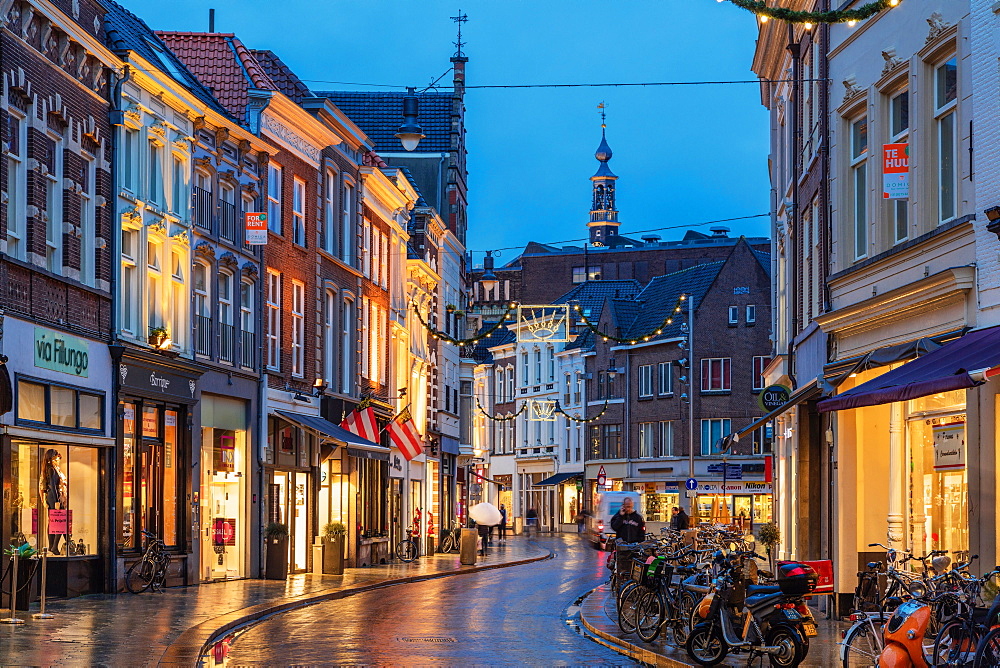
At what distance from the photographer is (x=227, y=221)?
32938mm

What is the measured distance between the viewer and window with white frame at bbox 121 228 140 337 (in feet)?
91.3

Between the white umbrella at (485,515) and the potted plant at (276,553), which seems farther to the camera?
the white umbrella at (485,515)

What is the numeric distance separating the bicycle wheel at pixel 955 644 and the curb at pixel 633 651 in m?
3.55

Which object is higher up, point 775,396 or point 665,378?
point 665,378

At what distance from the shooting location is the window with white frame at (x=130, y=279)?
1096 inches

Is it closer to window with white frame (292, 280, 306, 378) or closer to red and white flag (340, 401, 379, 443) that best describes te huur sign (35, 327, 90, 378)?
window with white frame (292, 280, 306, 378)

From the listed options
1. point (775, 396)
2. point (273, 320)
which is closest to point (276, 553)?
point (273, 320)

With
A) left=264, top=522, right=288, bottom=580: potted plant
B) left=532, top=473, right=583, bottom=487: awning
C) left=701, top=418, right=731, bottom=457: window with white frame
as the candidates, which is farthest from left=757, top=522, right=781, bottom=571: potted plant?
left=532, top=473, right=583, bottom=487: awning

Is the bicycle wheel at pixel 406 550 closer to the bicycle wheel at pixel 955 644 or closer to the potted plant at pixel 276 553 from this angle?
the potted plant at pixel 276 553

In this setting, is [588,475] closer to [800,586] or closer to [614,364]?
[614,364]

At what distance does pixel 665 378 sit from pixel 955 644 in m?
67.2

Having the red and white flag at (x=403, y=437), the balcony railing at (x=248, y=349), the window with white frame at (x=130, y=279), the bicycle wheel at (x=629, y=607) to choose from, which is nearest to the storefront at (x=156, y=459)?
the window with white frame at (x=130, y=279)

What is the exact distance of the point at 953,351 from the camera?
1555cm

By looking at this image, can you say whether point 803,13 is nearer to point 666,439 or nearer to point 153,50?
point 153,50
